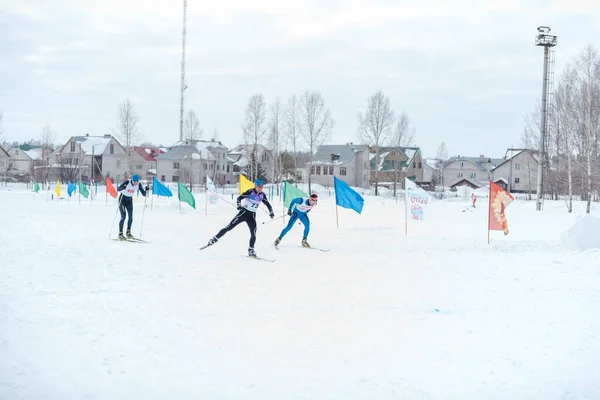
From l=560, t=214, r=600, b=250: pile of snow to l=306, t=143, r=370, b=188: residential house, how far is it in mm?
68025

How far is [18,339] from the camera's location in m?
6.05

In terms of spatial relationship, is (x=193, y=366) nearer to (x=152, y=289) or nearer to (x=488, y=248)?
(x=152, y=289)

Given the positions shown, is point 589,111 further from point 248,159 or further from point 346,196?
point 248,159

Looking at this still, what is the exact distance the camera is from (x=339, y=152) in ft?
283

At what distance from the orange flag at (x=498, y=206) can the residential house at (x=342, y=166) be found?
65.7 metres

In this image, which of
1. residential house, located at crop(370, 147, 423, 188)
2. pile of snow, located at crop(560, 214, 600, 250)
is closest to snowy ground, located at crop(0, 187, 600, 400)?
pile of snow, located at crop(560, 214, 600, 250)

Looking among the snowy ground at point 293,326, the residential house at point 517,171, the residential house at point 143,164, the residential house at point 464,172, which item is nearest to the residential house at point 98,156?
the residential house at point 143,164

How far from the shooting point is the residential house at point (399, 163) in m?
79.8

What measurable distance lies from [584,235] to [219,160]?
8122 centimetres

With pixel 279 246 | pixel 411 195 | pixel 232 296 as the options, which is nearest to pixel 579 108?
pixel 411 195

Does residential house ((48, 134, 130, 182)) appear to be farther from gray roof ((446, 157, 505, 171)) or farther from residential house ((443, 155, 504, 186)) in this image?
gray roof ((446, 157, 505, 171))

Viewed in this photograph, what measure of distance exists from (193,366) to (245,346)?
32.1 inches

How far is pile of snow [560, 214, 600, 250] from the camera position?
14.6 meters

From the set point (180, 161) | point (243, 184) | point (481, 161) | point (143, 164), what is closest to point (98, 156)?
point (143, 164)
